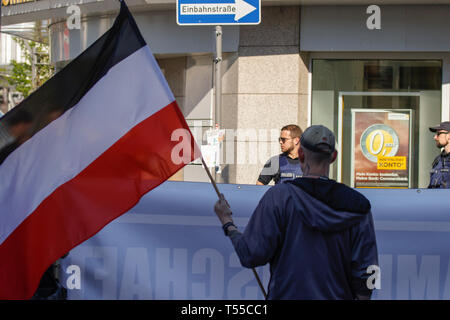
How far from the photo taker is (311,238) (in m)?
2.83

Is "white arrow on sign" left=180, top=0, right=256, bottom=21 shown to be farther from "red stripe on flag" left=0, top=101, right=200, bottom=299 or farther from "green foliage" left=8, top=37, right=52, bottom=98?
"green foliage" left=8, top=37, right=52, bottom=98

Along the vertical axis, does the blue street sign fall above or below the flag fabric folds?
above

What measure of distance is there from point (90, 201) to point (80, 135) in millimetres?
337

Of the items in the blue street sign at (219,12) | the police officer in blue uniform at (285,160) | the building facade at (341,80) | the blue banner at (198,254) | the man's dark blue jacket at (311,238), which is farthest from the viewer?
the building facade at (341,80)

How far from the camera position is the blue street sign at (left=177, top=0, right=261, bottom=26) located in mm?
7152

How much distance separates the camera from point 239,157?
1060cm

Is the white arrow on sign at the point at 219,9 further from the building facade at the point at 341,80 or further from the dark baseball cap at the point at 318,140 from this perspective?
the dark baseball cap at the point at 318,140

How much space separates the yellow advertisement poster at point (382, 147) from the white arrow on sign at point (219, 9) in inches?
167

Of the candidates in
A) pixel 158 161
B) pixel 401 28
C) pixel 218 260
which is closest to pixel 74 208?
pixel 158 161

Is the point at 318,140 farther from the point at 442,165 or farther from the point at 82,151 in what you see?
the point at 442,165

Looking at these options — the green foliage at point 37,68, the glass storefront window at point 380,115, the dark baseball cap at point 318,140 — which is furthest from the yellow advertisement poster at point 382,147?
the green foliage at point 37,68

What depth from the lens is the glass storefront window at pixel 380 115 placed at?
10.7m

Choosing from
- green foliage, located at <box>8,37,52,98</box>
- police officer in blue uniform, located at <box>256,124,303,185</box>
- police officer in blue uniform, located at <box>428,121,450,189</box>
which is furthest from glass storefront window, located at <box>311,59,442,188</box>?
green foliage, located at <box>8,37,52,98</box>

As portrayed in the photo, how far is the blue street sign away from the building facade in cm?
326
